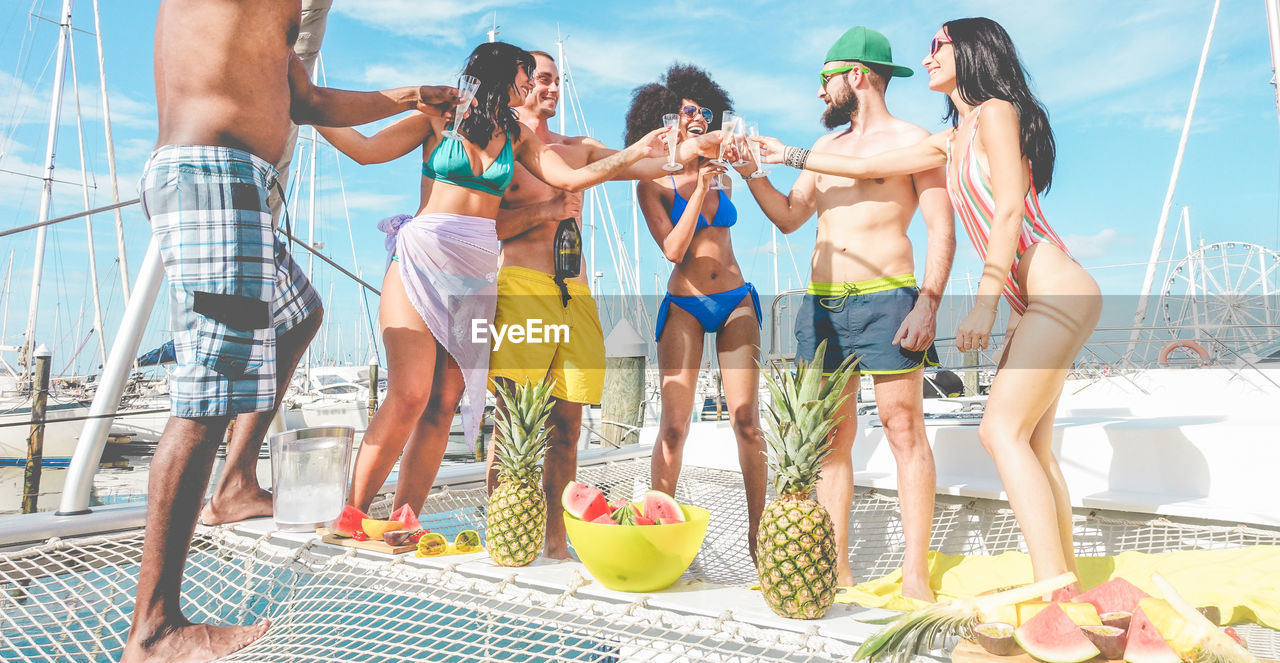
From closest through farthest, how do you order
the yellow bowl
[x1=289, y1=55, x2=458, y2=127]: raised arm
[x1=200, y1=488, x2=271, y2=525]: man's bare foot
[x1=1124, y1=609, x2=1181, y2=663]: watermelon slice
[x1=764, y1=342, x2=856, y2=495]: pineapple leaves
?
[x1=1124, y1=609, x2=1181, y2=663]: watermelon slice, [x1=764, y1=342, x2=856, y2=495]: pineapple leaves, the yellow bowl, [x1=289, y1=55, x2=458, y2=127]: raised arm, [x1=200, y1=488, x2=271, y2=525]: man's bare foot

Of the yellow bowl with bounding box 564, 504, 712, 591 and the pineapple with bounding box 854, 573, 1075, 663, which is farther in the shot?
the yellow bowl with bounding box 564, 504, 712, 591

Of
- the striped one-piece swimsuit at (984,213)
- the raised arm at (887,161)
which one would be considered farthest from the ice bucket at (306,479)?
the striped one-piece swimsuit at (984,213)

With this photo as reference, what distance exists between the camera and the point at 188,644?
1989mm

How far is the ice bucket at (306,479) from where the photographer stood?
250cm

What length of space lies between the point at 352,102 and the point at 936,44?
1969 millimetres

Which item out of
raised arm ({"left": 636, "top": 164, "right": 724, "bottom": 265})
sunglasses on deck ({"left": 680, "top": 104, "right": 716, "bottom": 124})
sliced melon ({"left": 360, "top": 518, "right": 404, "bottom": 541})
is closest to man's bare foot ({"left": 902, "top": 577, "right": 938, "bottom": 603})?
raised arm ({"left": 636, "top": 164, "right": 724, "bottom": 265})

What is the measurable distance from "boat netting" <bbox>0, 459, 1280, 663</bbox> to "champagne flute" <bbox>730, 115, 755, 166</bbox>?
1328 millimetres

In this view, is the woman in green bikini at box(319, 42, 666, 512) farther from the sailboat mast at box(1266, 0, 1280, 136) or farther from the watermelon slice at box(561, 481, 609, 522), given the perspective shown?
the sailboat mast at box(1266, 0, 1280, 136)

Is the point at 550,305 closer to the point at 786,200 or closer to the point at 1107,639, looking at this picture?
the point at 786,200

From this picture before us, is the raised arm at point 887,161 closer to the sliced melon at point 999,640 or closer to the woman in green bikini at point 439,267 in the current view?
the woman in green bikini at point 439,267

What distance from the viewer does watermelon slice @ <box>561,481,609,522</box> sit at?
199cm

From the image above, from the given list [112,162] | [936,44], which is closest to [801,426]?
[936,44]

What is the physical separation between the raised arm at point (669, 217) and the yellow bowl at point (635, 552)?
1130mm

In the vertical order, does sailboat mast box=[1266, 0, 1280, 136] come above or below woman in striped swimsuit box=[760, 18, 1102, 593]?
above
